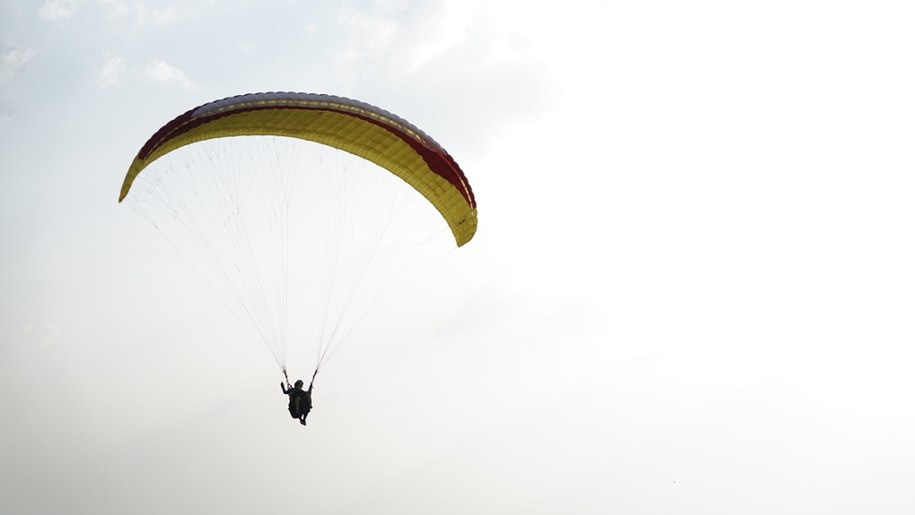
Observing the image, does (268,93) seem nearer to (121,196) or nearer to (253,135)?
(253,135)

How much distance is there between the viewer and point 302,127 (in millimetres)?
20094

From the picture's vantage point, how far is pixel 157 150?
18281 millimetres

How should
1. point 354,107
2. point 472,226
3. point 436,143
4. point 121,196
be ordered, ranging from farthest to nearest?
point 472,226 → point 436,143 → point 354,107 → point 121,196

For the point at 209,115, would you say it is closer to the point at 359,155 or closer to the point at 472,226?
the point at 359,155

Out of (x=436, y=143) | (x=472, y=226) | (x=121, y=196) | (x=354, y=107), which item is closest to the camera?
(x=121, y=196)

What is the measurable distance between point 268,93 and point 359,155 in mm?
3507

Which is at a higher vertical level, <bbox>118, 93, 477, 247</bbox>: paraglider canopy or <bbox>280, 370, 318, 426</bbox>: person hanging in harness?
<bbox>118, 93, 477, 247</bbox>: paraglider canopy

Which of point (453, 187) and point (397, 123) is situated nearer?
A: point (397, 123)

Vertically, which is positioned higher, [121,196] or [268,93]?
[268,93]

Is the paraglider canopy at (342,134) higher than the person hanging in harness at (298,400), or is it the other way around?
the paraglider canopy at (342,134)

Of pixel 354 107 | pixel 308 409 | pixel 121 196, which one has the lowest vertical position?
pixel 308 409

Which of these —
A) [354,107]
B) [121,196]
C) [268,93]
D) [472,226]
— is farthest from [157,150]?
[472,226]

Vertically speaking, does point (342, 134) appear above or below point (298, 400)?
above

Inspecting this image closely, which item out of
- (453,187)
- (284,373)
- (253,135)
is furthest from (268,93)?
(284,373)
